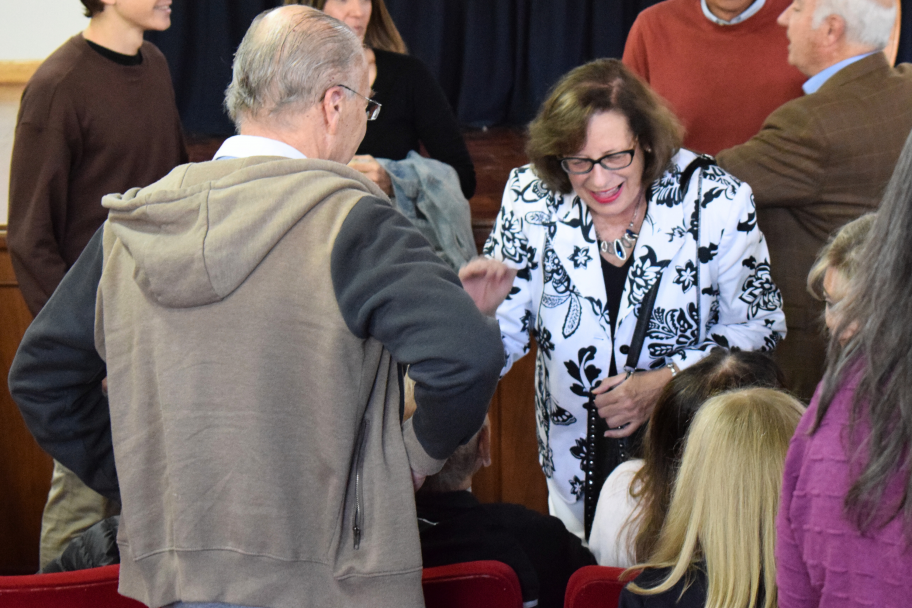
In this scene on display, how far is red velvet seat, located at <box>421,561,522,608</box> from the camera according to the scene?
52.2 inches

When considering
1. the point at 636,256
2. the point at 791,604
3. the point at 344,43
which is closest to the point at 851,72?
the point at 636,256

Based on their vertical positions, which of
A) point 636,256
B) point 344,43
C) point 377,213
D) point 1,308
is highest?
point 344,43

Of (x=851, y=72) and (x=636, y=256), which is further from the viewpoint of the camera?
(x=851, y=72)

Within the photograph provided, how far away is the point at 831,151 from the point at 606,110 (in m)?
0.62

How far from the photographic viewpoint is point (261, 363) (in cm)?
113

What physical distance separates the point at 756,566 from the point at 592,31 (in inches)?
163

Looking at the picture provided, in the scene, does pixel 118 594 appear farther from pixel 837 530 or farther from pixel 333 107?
pixel 837 530

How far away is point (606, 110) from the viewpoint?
1788mm

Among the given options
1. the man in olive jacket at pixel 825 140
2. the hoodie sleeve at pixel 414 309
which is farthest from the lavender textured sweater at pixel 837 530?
the man in olive jacket at pixel 825 140

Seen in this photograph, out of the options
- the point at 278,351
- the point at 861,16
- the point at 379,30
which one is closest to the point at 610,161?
the point at 861,16

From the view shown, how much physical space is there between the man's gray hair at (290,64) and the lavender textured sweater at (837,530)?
2.58ft

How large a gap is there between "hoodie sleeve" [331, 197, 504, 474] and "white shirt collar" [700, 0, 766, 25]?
1823mm

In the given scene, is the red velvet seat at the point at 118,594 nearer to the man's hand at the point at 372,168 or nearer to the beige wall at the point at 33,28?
the man's hand at the point at 372,168

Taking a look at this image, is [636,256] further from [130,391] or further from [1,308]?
[1,308]
